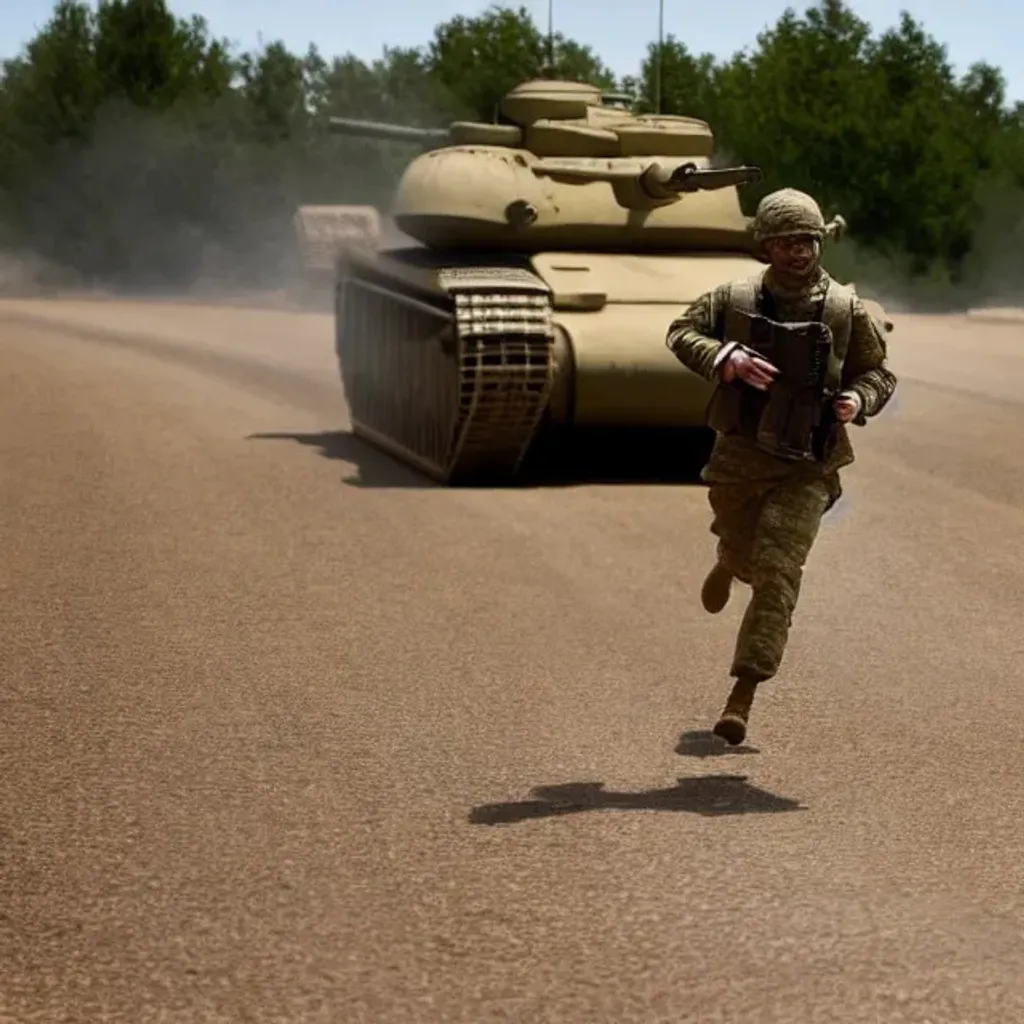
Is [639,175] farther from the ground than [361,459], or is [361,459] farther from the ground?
[639,175]

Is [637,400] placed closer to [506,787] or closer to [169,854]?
[506,787]

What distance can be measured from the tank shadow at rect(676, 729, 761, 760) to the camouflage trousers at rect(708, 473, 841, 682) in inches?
9.6

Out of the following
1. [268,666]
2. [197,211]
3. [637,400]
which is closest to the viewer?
[268,666]

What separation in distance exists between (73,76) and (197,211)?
14.3 ft

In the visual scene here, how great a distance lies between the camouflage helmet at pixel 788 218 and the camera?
7434 millimetres

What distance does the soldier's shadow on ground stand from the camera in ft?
50.9

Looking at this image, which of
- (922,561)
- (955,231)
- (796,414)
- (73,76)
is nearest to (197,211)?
(73,76)

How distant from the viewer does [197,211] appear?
56.8 m

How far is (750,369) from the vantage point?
7.43m

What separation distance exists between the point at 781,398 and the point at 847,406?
20 cm

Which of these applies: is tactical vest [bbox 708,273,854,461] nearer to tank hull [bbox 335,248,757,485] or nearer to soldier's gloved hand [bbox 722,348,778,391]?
soldier's gloved hand [bbox 722,348,778,391]

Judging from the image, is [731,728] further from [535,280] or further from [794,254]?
[535,280]

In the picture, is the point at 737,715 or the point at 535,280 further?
the point at 535,280

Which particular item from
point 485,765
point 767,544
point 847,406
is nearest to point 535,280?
point 767,544
